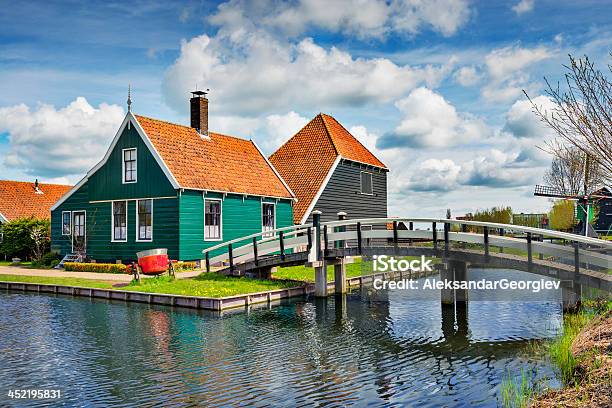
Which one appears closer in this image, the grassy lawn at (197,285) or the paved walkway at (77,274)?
the grassy lawn at (197,285)

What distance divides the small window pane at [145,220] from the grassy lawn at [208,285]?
4.71 meters

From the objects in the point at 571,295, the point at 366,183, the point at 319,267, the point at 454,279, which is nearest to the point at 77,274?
the point at 319,267

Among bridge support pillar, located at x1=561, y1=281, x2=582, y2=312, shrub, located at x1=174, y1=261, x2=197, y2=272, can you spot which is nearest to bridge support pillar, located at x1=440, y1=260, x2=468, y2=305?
bridge support pillar, located at x1=561, y1=281, x2=582, y2=312

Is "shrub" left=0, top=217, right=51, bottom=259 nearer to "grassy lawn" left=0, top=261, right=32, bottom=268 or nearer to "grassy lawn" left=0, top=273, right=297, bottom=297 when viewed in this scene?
"grassy lawn" left=0, top=261, right=32, bottom=268

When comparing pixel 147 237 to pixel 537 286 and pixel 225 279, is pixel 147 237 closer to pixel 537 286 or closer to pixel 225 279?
pixel 225 279

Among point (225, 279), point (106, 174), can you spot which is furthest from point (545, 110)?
point (106, 174)

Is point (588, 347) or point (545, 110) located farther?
point (545, 110)

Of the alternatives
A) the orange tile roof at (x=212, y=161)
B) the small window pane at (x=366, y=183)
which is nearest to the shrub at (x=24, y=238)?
the orange tile roof at (x=212, y=161)

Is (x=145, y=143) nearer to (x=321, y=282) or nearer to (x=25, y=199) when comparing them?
(x=321, y=282)

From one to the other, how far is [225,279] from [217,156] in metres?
8.72

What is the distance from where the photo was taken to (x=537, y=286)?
2066 cm

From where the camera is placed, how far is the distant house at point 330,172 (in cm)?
3014

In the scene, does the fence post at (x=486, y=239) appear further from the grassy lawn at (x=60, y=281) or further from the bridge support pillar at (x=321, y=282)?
the grassy lawn at (x=60, y=281)

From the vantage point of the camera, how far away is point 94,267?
24797 millimetres
